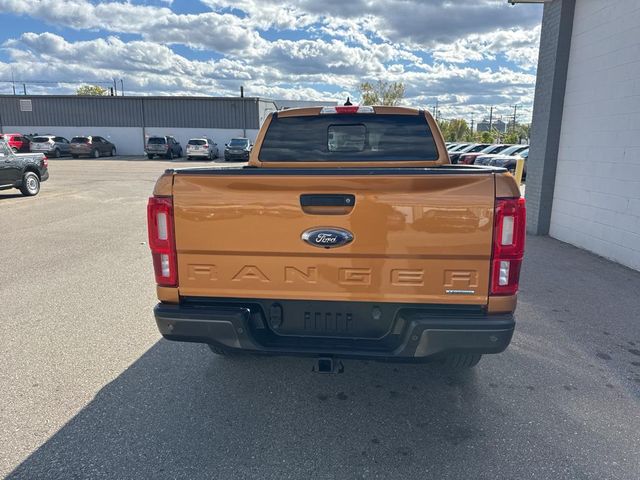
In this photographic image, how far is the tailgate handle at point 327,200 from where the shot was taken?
101 inches

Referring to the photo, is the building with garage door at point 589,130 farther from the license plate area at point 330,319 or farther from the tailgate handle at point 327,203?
the tailgate handle at point 327,203

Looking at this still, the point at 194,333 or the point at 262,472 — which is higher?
the point at 194,333

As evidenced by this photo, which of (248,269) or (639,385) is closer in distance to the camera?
(248,269)

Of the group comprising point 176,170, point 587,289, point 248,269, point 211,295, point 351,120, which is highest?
point 351,120


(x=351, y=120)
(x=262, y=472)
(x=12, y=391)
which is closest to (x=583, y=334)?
(x=351, y=120)

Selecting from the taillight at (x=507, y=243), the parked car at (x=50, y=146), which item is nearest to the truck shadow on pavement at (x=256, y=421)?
the taillight at (x=507, y=243)

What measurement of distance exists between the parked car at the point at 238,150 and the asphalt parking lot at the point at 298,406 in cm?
2812

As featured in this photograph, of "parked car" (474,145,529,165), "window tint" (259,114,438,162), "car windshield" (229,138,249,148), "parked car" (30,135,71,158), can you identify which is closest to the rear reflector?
"window tint" (259,114,438,162)

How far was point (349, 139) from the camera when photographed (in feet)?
13.2

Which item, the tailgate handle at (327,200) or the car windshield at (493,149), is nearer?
the tailgate handle at (327,200)

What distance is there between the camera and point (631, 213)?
22.7 feet

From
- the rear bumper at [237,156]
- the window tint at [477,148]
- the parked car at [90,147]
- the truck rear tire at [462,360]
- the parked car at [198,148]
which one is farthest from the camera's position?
the parked car at [90,147]

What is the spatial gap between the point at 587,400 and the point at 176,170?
3.27m

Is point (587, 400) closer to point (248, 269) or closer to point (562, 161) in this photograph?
point (248, 269)
